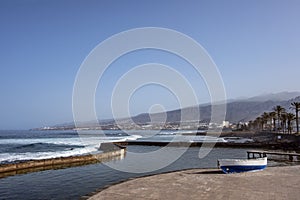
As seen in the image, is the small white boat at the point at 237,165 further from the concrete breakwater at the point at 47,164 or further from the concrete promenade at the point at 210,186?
the concrete breakwater at the point at 47,164

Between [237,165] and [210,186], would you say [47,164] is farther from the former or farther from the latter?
[210,186]

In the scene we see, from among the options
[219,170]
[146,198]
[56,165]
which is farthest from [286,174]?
[56,165]

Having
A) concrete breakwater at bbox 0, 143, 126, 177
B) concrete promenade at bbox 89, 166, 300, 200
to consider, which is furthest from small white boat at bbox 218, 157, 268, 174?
concrete breakwater at bbox 0, 143, 126, 177

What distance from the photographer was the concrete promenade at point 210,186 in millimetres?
10789

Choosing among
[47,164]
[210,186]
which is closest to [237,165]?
[210,186]

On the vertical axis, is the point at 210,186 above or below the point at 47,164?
above

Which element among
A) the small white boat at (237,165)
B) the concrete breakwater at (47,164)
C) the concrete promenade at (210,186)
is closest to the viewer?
the concrete promenade at (210,186)

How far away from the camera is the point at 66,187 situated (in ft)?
55.4

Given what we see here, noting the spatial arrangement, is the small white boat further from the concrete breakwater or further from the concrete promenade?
the concrete breakwater

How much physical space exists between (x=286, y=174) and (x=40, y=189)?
13.1 metres

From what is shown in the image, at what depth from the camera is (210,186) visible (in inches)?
485

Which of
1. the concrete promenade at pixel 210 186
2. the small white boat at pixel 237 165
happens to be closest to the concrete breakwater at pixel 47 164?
the concrete promenade at pixel 210 186

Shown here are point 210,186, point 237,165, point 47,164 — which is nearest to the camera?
point 210,186

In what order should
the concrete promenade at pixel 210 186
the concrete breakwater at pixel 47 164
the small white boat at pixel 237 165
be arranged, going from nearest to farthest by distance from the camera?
1. the concrete promenade at pixel 210 186
2. the small white boat at pixel 237 165
3. the concrete breakwater at pixel 47 164
